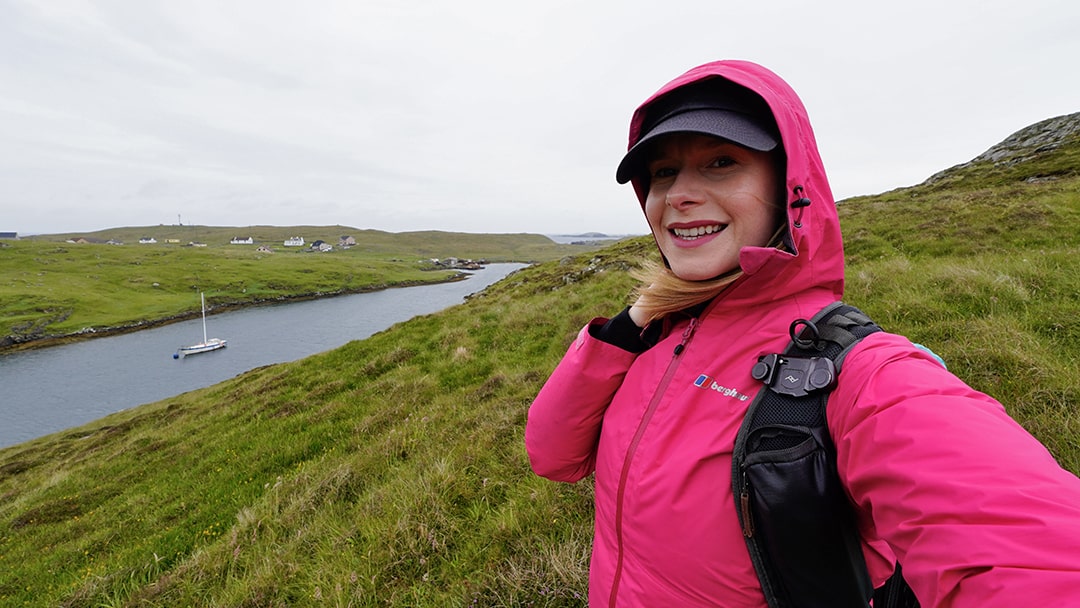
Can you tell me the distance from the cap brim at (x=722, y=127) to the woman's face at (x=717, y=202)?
0.28 feet

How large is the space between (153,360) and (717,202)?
68.6 meters

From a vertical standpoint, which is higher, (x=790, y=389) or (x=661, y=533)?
(x=790, y=389)

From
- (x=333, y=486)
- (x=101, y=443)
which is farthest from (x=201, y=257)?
(x=333, y=486)

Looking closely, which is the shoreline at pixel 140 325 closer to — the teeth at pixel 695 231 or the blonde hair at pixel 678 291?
the blonde hair at pixel 678 291

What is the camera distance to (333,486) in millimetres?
5906

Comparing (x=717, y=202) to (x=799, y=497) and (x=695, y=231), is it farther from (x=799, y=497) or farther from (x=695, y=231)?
(x=799, y=497)

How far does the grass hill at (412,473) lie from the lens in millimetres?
3844

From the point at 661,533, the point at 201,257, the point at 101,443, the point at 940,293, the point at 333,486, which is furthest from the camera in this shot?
the point at 201,257

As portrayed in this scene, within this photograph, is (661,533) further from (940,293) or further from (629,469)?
(940,293)

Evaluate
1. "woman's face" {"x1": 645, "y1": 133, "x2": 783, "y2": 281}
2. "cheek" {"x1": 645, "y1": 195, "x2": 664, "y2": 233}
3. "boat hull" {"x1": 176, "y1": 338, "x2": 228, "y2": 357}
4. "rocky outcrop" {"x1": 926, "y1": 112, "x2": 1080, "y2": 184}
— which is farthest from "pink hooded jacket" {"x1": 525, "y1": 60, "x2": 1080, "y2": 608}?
"boat hull" {"x1": 176, "y1": 338, "x2": 228, "y2": 357}

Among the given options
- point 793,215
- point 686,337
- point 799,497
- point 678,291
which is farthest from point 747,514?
point 793,215

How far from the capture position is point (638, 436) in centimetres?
176

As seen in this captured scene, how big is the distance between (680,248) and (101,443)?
88.5 ft

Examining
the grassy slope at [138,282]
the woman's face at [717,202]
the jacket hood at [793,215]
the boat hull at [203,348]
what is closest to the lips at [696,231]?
the woman's face at [717,202]
